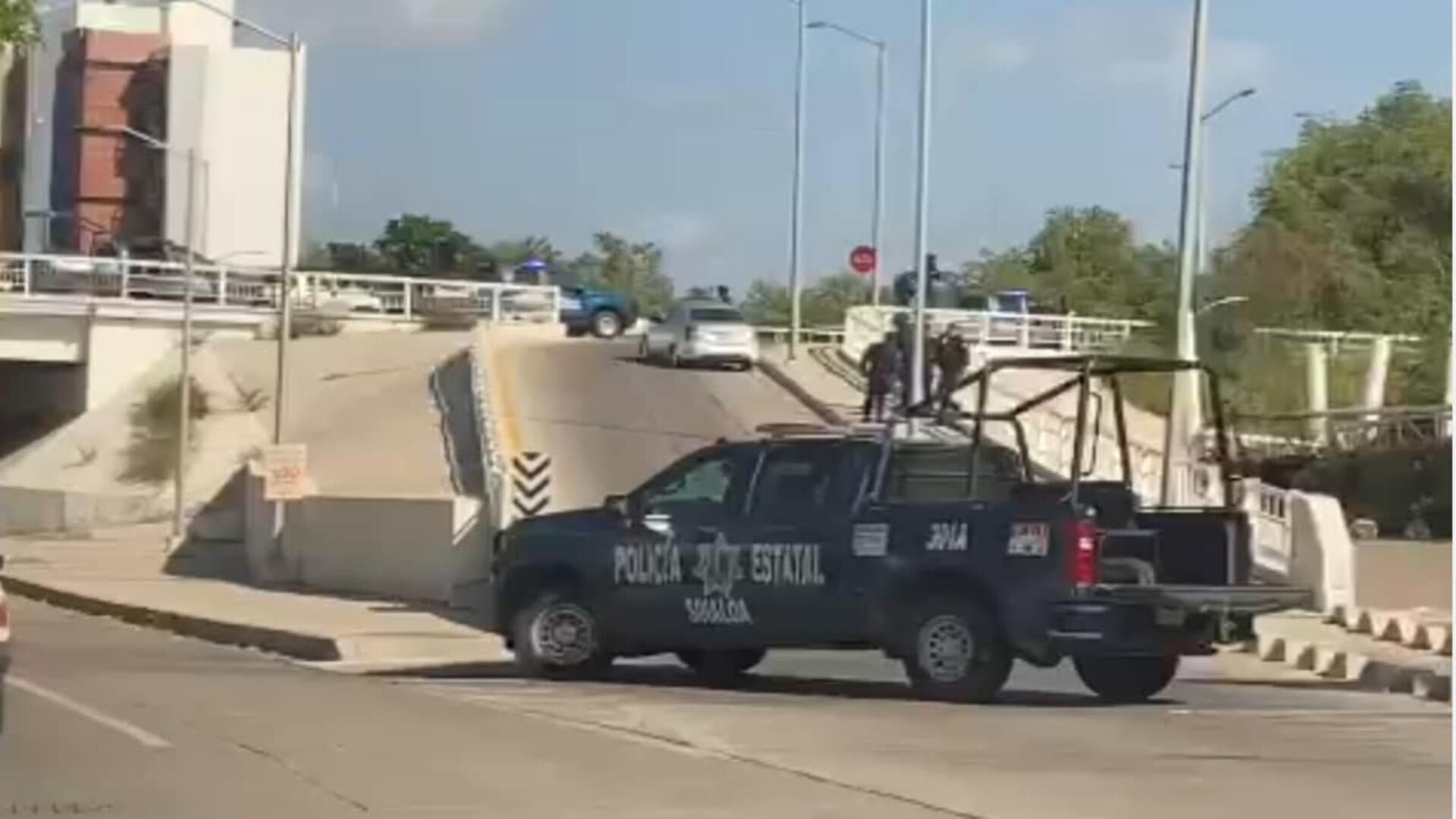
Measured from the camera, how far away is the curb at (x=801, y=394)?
158ft

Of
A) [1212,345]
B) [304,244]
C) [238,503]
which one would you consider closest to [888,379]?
[238,503]

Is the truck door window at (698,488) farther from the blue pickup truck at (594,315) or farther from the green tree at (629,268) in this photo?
the green tree at (629,268)

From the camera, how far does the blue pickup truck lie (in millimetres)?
71062

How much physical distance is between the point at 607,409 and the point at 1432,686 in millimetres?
30686

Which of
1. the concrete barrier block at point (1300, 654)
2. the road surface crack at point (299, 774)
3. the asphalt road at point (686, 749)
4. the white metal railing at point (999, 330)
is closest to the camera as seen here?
the road surface crack at point (299, 774)

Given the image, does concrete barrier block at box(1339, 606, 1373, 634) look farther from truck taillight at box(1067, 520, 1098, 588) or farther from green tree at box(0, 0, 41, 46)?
green tree at box(0, 0, 41, 46)

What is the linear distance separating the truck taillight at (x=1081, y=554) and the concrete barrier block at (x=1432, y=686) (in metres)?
3.50

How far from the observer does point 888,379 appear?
42.5m

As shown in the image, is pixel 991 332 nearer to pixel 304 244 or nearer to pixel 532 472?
pixel 532 472

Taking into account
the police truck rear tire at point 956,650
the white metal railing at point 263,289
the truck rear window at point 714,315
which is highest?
the white metal railing at point 263,289

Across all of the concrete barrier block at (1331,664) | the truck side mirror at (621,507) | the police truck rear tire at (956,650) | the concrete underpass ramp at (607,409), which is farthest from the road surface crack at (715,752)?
the concrete underpass ramp at (607,409)

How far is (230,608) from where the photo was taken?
32.2m

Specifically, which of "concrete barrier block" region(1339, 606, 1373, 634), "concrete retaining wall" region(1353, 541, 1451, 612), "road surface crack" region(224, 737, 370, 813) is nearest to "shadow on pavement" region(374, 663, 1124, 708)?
"road surface crack" region(224, 737, 370, 813)

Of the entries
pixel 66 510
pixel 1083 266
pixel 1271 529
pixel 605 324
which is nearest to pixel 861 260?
pixel 605 324
